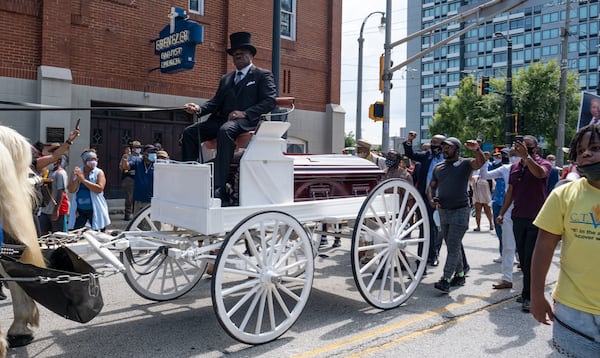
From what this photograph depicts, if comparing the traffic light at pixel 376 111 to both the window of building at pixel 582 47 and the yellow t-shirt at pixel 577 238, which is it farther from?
the window of building at pixel 582 47

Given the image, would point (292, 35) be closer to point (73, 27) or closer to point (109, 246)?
point (73, 27)

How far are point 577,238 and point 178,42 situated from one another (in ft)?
40.6

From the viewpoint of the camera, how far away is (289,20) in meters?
17.8

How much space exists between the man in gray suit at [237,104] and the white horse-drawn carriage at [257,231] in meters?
0.37

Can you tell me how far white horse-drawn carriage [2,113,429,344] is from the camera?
4.50m

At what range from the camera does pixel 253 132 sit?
5.34 meters

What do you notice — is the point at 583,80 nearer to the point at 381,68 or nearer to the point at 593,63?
the point at 593,63

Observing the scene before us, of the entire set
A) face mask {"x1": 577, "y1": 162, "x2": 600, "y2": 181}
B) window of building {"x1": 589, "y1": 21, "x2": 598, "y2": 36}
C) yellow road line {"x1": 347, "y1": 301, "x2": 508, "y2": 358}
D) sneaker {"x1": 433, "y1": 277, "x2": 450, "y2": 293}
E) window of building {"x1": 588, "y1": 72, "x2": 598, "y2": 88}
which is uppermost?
window of building {"x1": 589, "y1": 21, "x2": 598, "y2": 36}

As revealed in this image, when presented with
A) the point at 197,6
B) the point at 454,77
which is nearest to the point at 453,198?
the point at 197,6

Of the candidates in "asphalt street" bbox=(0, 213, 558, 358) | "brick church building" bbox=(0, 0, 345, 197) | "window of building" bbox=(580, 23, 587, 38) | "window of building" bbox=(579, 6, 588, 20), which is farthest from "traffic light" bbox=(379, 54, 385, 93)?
"window of building" bbox=(579, 6, 588, 20)

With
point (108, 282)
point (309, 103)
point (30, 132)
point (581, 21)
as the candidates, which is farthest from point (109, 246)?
point (581, 21)

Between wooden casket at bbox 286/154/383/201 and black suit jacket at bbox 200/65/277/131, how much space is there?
0.72m

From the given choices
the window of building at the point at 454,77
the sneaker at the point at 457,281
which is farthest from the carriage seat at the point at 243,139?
the window of building at the point at 454,77

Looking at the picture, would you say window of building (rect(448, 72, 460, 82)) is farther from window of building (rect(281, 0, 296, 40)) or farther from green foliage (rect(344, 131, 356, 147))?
window of building (rect(281, 0, 296, 40))
